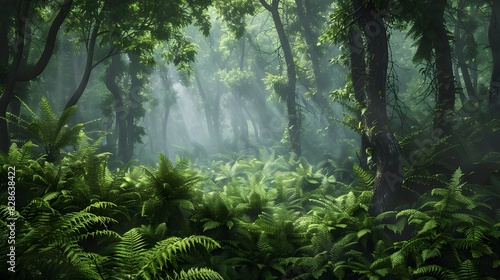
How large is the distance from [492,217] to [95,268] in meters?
7.05

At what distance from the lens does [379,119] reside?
752 cm

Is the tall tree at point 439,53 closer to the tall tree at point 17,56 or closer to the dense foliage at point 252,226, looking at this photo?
the dense foliage at point 252,226

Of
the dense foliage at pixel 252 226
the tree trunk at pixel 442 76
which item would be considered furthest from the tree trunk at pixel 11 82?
the tree trunk at pixel 442 76

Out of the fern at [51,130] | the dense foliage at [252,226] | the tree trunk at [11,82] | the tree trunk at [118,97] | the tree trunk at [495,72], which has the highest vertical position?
the tree trunk at [118,97]

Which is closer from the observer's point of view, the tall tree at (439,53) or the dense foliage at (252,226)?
the dense foliage at (252,226)

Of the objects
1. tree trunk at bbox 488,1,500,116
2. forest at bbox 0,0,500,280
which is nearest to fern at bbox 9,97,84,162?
forest at bbox 0,0,500,280

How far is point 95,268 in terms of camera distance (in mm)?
4199

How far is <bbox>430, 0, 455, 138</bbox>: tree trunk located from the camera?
9578mm

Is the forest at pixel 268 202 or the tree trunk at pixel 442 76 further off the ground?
the tree trunk at pixel 442 76

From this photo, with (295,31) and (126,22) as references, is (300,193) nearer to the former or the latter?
(126,22)

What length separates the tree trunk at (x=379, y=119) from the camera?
7.38 metres

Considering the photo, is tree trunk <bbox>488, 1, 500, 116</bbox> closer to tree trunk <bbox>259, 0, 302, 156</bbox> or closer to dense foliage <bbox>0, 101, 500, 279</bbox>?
dense foliage <bbox>0, 101, 500, 279</bbox>

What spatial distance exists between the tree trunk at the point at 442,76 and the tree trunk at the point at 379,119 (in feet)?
9.58

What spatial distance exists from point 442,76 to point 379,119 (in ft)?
12.0
